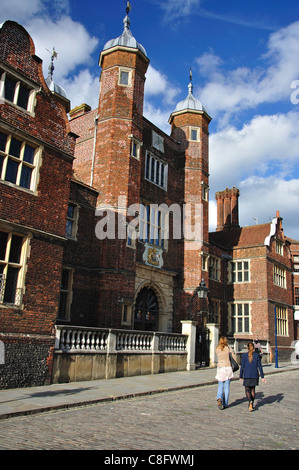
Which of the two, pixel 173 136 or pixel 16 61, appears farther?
pixel 173 136

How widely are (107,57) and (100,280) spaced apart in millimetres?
11466

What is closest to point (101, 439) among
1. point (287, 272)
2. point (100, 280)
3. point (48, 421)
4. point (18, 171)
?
point (48, 421)

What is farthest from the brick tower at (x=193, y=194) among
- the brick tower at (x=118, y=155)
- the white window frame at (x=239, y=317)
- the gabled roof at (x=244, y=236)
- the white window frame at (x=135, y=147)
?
the white window frame at (x=239, y=317)

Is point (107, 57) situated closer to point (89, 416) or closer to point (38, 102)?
point (38, 102)

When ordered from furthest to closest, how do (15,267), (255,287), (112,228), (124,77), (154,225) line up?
1. (255,287)
2. (154,225)
3. (124,77)
4. (112,228)
5. (15,267)

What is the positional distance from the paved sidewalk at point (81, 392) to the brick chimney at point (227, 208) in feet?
74.9

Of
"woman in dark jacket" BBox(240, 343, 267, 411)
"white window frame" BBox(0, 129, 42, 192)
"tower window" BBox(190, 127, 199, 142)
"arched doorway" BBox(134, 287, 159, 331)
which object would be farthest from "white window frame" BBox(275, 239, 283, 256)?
"white window frame" BBox(0, 129, 42, 192)

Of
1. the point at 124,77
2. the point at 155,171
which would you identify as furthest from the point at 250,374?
the point at 124,77

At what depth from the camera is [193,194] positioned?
24391mm

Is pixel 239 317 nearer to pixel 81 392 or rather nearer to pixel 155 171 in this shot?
pixel 155 171

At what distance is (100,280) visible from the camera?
57.0ft

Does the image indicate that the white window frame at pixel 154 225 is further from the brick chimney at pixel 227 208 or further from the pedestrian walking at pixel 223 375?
the brick chimney at pixel 227 208

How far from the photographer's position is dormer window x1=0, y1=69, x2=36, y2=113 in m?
11.5

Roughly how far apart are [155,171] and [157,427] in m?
17.0
